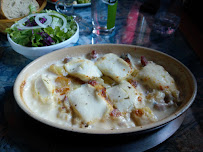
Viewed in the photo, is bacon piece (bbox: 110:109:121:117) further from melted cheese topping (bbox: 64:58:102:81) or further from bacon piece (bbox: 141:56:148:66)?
bacon piece (bbox: 141:56:148:66)

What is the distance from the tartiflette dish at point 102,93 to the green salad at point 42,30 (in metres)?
0.45

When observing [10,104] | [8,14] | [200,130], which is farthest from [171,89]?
[8,14]

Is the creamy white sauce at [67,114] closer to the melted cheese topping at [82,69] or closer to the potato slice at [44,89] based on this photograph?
the potato slice at [44,89]

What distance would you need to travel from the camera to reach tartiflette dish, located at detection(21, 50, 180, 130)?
1342 mm

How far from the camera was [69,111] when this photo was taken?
1.39 meters

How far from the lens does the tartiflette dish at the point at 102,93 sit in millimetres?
1342

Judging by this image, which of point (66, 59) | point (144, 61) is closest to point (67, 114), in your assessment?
point (66, 59)

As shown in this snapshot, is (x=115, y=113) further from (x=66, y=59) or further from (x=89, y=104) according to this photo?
(x=66, y=59)

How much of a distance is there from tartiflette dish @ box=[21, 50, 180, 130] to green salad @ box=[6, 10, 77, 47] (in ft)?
1.48

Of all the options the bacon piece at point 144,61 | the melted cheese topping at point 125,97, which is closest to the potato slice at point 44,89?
the melted cheese topping at point 125,97

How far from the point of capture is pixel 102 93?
147cm

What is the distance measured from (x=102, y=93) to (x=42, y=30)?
48.8 inches

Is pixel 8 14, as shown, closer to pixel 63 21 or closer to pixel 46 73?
pixel 63 21

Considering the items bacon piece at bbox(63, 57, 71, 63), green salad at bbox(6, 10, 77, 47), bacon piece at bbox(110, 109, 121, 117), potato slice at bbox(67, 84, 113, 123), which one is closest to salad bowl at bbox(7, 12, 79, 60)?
green salad at bbox(6, 10, 77, 47)
